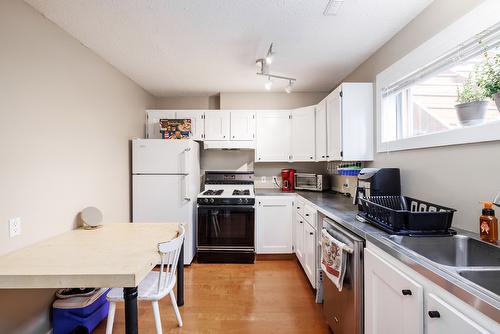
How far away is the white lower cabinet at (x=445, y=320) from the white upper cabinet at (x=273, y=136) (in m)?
2.88

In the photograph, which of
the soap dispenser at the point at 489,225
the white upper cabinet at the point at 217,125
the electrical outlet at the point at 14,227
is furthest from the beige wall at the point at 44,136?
the soap dispenser at the point at 489,225

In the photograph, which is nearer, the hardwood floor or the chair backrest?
the chair backrest

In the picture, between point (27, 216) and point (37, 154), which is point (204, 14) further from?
point (27, 216)

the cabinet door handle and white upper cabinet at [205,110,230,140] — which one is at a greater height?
white upper cabinet at [205,110,230,140]

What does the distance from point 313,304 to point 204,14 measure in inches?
105

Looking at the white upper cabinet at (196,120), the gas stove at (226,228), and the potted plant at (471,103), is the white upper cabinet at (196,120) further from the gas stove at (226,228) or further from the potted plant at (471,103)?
the potted plant at (471,103)

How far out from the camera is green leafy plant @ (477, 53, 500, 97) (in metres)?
1.25

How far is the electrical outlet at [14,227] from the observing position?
160 centimetres

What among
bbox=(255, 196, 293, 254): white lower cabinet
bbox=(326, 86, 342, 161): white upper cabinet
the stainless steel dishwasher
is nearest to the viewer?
the stainless steel dishwasher

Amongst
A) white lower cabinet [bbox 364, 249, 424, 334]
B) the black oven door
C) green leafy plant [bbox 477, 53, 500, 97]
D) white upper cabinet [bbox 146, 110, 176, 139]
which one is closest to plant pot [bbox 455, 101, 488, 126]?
green leafy plant [bbox 477, 53, 500, 97]

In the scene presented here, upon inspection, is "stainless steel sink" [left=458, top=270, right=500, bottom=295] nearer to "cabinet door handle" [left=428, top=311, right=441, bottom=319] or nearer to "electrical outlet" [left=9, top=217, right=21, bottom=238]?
"cabinet door handle" [left=428, top=311, right=441, bottom=319]

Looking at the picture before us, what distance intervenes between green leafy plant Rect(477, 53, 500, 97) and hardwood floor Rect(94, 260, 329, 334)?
1.94m

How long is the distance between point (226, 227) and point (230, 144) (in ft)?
3.96

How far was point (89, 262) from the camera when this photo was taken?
1.35m
